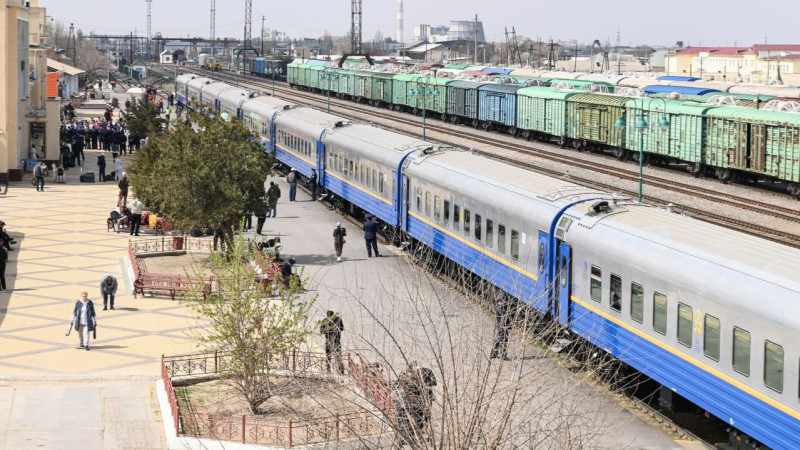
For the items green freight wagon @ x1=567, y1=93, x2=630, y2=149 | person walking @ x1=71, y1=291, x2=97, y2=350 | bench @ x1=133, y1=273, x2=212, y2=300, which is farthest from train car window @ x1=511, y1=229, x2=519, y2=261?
green freight wagon @ x1=567, y1=93, x2=630, y2=149

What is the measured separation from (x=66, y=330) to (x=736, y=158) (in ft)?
84.0

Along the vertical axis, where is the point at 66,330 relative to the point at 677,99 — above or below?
below

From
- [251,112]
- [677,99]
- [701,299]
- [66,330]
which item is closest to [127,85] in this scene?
[251,112]

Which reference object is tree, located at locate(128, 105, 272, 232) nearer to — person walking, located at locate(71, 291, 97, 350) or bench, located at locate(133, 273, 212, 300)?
bench, located at locate(133, 273, 212, 300)

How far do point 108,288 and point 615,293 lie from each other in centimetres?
1355

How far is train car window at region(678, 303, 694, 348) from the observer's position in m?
17.2

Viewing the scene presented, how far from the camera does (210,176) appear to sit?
33219mm

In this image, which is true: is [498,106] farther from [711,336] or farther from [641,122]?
[711,336]

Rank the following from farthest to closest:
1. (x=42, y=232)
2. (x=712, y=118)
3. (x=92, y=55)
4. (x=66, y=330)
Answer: (x=92, y=55) → (x=712, y=118) → (x=42, y=232) → (x=66, y=330)

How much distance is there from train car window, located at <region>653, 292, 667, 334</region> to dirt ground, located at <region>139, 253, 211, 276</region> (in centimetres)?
1718

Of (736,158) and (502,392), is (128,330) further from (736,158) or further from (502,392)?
(736,158)

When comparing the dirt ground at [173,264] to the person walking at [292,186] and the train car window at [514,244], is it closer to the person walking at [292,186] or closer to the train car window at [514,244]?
the person walking at [292,186]

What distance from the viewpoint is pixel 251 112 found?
6506 centimetres

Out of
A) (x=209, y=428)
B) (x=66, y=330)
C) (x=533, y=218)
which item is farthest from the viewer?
(x=66, y=330)
